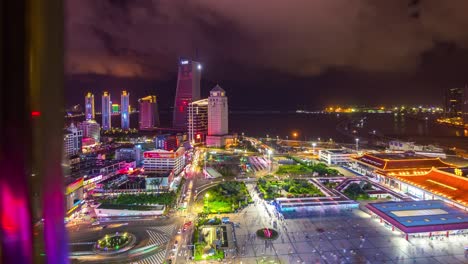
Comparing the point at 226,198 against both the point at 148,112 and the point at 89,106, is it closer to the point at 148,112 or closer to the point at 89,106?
the point at 148,112

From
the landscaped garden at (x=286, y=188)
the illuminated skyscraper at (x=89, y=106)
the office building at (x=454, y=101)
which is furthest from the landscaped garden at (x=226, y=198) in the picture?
the office building at (x=454, y=101)

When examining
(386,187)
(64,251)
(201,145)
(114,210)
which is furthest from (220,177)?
(64,251)

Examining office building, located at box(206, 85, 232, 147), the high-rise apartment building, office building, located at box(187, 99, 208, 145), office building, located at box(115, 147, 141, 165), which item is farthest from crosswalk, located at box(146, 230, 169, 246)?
office building, located at box(187, 99, 208, 145)

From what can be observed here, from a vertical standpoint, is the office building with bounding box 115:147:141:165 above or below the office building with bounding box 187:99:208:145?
below

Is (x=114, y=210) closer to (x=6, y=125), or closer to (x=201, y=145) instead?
(x=6, y=125)

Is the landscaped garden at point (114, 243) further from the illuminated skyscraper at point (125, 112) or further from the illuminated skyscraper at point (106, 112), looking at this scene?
the illuminated skyscraper at point (125, 112)

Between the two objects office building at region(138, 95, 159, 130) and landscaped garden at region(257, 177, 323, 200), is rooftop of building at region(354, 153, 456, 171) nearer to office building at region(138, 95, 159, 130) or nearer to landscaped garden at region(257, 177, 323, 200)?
landscaped garden at region(257, 177, 323, 200)
